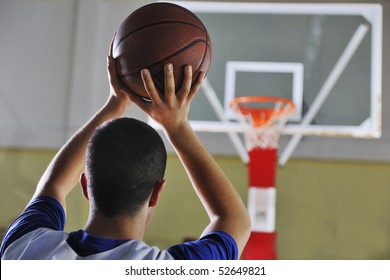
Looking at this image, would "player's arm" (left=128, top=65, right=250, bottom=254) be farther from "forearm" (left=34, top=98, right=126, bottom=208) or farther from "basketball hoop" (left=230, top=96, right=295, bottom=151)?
"basketball hoop" (left=230, top=96, right=295, bottom=151)

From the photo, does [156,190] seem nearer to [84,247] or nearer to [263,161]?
[84,247]

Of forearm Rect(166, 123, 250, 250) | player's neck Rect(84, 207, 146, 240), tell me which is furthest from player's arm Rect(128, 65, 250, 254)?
player's neck Rect(84, 207, 146, 240)

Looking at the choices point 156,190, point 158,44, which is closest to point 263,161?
point 158,44

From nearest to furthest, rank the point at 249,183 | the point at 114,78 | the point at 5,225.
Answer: the point at 114,78 < the point at 249,183 < the point at 5,225

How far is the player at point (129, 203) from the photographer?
0.68m

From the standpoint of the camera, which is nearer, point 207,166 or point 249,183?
point 207,166

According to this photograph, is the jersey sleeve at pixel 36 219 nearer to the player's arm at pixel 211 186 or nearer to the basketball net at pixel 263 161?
the player's arm at pixel 211 186

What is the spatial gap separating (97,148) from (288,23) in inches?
92.9

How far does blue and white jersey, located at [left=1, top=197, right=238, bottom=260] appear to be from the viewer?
0.67 metres

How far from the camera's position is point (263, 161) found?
262 centimetres

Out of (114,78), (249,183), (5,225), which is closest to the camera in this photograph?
(114,78)
